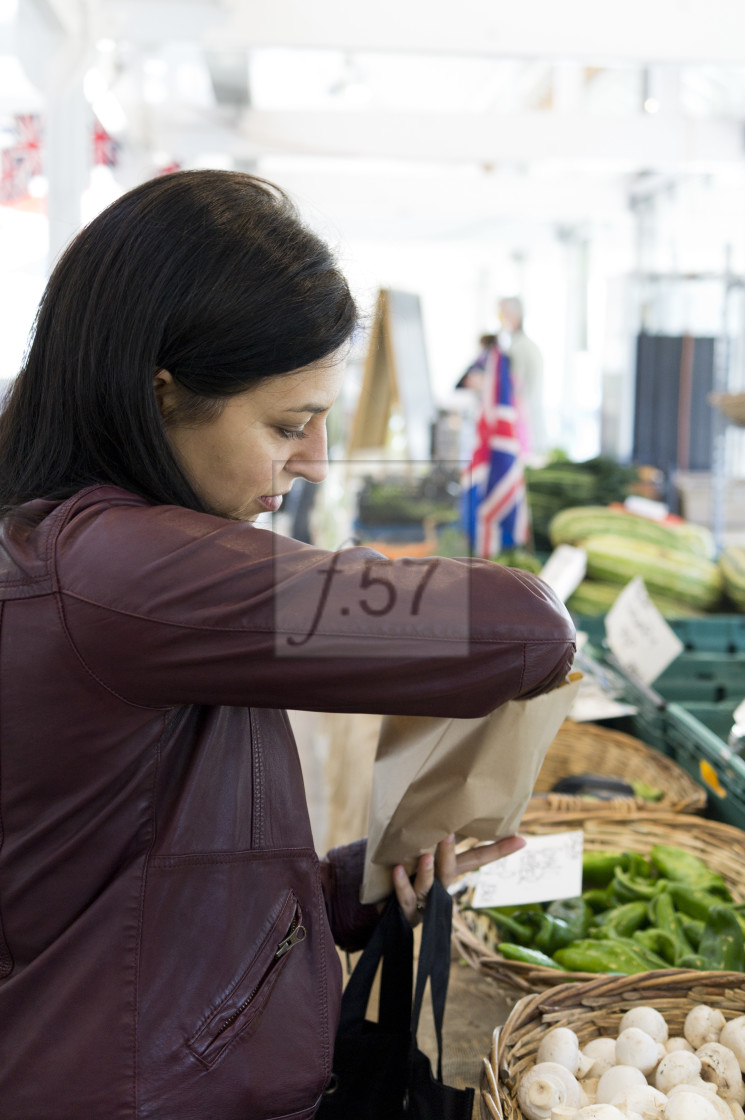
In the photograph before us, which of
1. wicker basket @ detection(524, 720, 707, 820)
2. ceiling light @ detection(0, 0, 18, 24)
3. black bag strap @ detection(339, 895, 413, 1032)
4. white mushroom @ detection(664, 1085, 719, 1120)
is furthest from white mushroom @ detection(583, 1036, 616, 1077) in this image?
ceiling light @ detection(0, 0, 18, 24)

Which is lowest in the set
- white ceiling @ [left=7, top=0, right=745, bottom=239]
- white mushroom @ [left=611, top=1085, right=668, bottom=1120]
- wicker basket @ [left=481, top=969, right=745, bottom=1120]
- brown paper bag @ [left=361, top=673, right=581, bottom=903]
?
white mushroom @ [left=611, top=1085, right=668, bottom=1120]

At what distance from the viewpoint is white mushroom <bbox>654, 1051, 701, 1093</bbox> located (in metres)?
1.14

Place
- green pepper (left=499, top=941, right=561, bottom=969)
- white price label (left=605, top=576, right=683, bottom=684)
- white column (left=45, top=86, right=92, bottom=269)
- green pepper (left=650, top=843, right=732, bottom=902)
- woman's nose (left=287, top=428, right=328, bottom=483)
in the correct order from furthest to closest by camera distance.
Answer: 1. white column (left=45, top=86, right=92, bottom=269)
2. white price label (left=605, top=576, right=683, bottom=684)
3. green pepper (left=650, top=843, right=732, bottom=902)
4. green pepper (left=499, top=941, right=561, bottom=969)
5. woman's nose (left=287, top=428, right=328, bottom=483)

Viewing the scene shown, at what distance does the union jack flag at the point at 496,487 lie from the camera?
421cm

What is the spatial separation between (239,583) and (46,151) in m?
3.86

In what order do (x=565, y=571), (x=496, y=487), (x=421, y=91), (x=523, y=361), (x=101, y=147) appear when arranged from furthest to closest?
(x=421, y=91)
(x=523, y=361)
(x=101, y=147)
(x=496, y=487)
(x=565, y=571)

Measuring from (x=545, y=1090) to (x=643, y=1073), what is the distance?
17 centimetres

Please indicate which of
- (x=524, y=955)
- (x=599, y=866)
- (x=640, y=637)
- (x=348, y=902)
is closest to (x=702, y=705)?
(x=640, y=637)

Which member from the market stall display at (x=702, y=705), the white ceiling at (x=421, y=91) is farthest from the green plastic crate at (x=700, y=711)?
the white ceiling at (x=421, y=91)

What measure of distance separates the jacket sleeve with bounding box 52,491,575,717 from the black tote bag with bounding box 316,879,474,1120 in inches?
17.1

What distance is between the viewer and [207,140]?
7.37m

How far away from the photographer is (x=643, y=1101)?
1.08 meters

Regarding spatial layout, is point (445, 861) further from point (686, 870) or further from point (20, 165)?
point (20, 165)

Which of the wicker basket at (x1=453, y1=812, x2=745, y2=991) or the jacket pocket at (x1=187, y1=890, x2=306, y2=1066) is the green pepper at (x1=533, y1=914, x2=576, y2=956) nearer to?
the wicker basket at (x1=453, y1=812, x2=745, y2=991)
